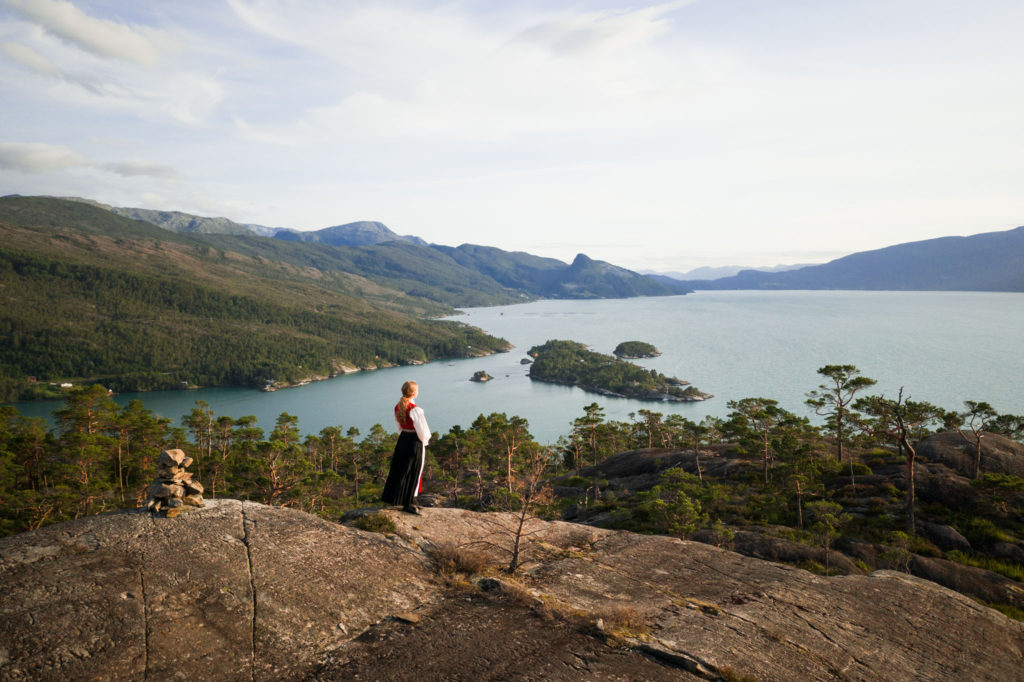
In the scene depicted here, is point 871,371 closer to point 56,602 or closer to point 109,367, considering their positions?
point 56,602

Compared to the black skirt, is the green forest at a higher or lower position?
lower

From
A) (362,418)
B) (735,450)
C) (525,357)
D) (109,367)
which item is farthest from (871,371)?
(109,367)

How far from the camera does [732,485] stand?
37000mm

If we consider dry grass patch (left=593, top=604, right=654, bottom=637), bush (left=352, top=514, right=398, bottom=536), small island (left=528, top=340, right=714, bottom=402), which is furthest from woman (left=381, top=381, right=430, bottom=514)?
small island (left=528, top=340, right=714, bottom=402)

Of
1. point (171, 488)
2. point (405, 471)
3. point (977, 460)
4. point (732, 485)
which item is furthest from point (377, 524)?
point (977, 460)

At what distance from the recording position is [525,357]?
184 metres

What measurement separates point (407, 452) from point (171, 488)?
3827mm

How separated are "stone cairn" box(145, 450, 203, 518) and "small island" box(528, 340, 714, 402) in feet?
369

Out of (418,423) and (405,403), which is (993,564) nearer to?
(418,423)

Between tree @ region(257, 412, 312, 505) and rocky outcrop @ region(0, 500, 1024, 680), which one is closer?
rocky outcrop @ region(0, 500, 1024, 680)

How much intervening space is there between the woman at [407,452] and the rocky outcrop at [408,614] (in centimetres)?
42

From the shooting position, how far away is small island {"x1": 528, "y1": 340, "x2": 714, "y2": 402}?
11729cm

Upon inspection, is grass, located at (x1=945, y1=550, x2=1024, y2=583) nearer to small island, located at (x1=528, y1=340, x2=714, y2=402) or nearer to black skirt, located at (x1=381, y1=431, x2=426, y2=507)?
black skirt, located at (x1=381, y1=431, x2=426, y2=507)

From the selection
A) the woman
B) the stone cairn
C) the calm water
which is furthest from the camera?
the calm water
